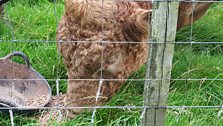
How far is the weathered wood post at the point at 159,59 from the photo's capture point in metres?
2.65

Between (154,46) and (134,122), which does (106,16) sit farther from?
(154,46)

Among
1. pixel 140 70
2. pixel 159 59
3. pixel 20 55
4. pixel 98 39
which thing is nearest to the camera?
pixel 159 59

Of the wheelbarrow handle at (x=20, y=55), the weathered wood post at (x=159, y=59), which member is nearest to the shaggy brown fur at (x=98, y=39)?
the wheelbarrow handle at (x=20, y=55)

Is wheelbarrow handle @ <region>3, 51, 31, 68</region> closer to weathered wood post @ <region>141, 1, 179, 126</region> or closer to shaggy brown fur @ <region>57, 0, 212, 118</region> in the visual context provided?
shaggy brown fur @ <region>57, 0, 212, 118</region>

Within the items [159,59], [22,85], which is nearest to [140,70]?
[22,85]

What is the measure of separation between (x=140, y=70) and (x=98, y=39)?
1045 millimetres

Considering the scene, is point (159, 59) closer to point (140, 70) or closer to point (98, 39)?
point (98, 39)

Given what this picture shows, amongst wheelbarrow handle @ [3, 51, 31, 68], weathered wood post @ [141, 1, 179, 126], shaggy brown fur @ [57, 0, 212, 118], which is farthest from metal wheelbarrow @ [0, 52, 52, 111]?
weathered wood post @ [141, 1, 179, 126]

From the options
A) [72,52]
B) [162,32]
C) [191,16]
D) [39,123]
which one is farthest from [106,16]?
[162,32]

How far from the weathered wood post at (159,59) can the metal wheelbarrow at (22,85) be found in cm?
156

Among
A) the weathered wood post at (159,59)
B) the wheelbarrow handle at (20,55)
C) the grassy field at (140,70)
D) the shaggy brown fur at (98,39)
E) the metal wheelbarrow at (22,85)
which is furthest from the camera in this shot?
the wheelbarrow handle at (20,55)

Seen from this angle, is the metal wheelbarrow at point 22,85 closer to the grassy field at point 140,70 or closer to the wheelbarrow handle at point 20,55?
the wheelbarrow handle at point 20,55

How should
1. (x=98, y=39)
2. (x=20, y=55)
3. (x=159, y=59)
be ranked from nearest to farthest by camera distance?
(x=159, y=59)
(x=98, y=39)
(x=20, y=55)

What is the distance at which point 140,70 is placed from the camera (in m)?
4.69
